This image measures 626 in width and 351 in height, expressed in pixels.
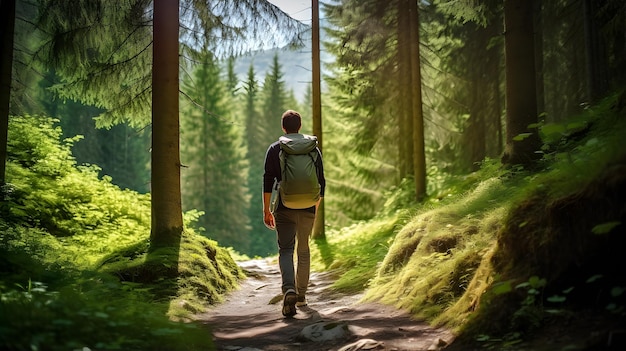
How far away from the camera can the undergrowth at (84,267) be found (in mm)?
2979

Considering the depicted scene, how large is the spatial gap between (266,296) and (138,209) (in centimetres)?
652

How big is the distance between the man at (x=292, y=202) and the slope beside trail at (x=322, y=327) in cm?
40

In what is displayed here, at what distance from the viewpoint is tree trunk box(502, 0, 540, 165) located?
7.78 m

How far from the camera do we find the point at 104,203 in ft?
40.1

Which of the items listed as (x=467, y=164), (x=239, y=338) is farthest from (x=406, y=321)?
(x=467, y=164)

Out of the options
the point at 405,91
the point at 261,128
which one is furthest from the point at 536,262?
the point at 261,128

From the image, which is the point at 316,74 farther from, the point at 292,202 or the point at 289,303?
the point at 289,303

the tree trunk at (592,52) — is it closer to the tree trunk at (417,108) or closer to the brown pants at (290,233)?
the tree trunk at (417,108)

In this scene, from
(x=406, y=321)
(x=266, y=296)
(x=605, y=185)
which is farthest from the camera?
(x=266, y=296)

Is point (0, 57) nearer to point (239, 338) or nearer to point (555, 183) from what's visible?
point (239, 338)

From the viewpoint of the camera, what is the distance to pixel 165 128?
7.96 meters

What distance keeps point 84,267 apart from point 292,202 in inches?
137

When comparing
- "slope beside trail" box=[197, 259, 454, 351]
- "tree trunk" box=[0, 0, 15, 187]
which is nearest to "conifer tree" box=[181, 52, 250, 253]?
"tree trunk" box=[0, 0, 15, 187]

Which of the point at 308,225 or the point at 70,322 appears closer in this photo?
the point at 70,322
